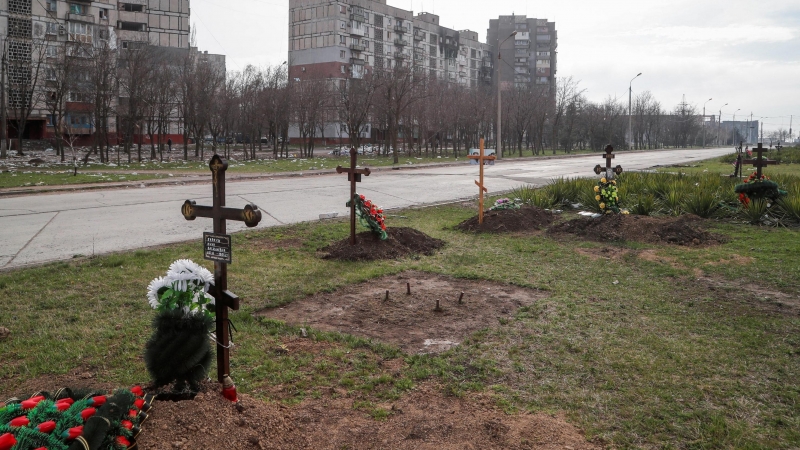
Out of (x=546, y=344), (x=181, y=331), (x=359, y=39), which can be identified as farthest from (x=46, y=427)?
(x=359, y=39)

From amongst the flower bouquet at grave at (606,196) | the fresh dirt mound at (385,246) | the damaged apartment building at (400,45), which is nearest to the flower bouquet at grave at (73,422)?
the fresh dirt mound at (385,246)

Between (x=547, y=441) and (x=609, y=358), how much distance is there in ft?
5.43

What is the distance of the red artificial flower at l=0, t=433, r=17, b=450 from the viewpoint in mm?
2490

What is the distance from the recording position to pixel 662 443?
375 cm

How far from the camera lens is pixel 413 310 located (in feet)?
21.8

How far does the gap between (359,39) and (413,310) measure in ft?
293

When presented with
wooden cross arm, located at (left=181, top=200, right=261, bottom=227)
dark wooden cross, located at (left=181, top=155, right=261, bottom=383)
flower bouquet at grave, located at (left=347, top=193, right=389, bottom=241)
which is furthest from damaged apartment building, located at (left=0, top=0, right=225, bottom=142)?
dark wooden cross, located at (left=181, top=155, right=261, bottom=383)

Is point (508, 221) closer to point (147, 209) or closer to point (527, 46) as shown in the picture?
point (147, 209)

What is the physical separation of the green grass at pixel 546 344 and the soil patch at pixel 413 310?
22 cm

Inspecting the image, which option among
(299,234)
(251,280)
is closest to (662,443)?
(251,280)

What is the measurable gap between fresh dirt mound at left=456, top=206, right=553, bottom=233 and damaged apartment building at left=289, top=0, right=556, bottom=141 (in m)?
52.4

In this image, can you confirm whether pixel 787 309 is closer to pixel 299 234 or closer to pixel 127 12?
pixel 299 234

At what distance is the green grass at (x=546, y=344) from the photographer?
4234mm

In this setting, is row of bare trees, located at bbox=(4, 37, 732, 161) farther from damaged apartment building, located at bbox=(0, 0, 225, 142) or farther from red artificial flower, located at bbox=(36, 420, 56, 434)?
red artificial flower, located at bbox=(36, 420, 56, 434)
